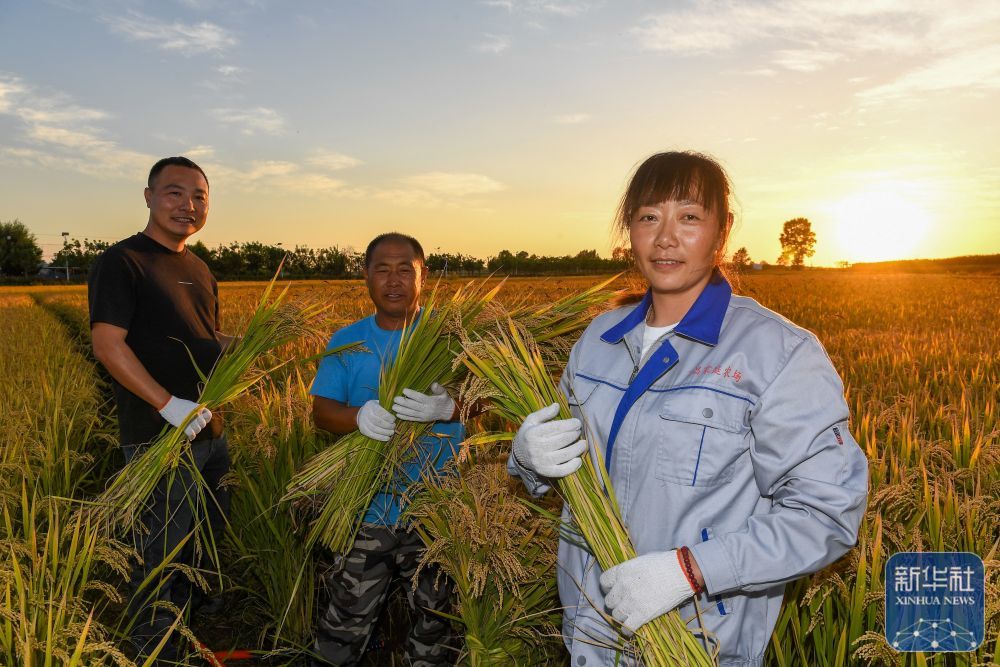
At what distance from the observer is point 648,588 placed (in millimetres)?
1624

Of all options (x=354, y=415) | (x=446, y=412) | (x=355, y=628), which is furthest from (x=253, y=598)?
(x=446, y=412)

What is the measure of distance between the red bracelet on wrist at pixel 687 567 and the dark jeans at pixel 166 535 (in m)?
2.14

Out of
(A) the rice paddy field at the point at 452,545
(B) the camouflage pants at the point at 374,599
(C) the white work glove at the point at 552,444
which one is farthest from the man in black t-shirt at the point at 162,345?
(C) the white work glove at the point at 552,444

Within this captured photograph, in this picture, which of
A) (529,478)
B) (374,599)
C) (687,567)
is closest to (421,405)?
(529,478)

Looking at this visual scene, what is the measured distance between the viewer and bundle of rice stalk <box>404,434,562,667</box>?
2400 millimetres

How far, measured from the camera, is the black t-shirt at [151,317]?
3.14 meters

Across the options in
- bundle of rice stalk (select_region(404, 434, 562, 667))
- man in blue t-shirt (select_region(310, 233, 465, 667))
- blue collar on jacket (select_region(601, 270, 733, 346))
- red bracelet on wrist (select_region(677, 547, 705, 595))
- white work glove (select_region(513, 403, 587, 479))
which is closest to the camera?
red bracelet on wrist (select_region(677, 547, 705, 595))

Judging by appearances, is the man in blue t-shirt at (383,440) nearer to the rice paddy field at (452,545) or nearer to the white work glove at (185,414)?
the rice paddy field at (452,545)

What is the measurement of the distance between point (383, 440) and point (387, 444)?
0.09 metres

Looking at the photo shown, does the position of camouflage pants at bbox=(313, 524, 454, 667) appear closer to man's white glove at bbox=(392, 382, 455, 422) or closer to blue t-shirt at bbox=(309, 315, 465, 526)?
blue t-shirt at bbox=(309, 315, 465, 526)

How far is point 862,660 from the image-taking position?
2.07 meters

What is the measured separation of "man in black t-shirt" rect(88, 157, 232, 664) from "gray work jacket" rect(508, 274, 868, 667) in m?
2.01

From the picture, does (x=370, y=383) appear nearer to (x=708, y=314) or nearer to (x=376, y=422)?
(x=376, y=422)

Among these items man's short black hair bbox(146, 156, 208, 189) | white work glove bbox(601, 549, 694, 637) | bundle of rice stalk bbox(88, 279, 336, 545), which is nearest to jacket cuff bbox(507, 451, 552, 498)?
white work glove bbox(601, 549, 694, 637)
